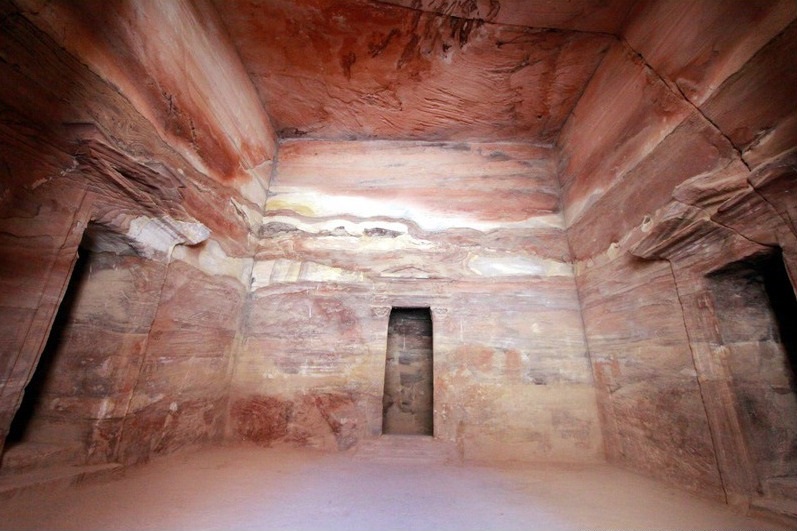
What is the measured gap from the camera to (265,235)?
3859mm

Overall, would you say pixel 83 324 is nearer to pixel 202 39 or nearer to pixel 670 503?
pixel 202 39

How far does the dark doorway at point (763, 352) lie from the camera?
1.81m

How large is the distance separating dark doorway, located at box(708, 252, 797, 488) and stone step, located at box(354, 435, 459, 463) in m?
2.07

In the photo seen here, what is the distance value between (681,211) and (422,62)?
2.77 meters

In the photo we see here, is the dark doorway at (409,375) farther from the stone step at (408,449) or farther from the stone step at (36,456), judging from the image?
the stone step at (36,456)

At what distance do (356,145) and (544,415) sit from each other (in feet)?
13.1

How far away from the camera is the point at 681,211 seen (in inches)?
83.7

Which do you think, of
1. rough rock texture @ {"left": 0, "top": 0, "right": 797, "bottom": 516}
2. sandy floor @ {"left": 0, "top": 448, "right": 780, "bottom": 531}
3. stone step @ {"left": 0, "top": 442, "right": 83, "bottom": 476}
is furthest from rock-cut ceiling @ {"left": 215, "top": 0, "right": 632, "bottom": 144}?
sandy floor @ {"left": 0, "top": 448, "right": 780, "bottom": 531}

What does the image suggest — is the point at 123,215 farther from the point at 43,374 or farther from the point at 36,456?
the point at 36,456

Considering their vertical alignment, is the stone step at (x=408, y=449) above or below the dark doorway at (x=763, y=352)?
below

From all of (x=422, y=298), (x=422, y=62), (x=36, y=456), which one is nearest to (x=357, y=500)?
(x=36, y=456)

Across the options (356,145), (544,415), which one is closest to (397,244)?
(356,145)

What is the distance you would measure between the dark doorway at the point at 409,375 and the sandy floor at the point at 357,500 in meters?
1.02

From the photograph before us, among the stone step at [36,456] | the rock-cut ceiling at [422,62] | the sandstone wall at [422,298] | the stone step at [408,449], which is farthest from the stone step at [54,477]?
the rock-cut ceiling at [422,62]
